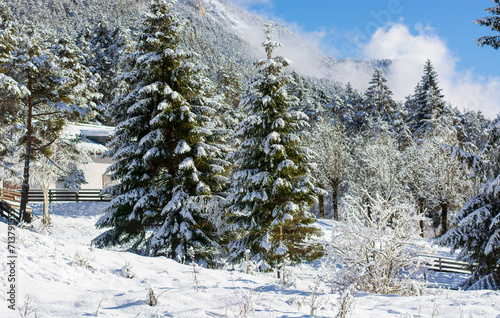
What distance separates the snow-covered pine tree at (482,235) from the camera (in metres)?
10.3

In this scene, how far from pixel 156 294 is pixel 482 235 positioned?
1157 cm

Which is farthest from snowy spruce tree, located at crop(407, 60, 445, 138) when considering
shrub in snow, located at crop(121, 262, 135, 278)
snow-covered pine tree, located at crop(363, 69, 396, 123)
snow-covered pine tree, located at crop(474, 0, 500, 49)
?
shrub in snow, located at crop(121, 262, 135, 278)

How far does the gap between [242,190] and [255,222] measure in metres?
1.49

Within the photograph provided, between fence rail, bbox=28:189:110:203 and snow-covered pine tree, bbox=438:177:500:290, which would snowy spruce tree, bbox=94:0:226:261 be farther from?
fence rail, bbox=28:189:110:203

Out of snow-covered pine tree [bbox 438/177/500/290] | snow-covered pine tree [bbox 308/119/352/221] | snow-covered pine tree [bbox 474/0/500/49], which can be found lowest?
snow-covered pine tree [bbox 438/177/500/290]

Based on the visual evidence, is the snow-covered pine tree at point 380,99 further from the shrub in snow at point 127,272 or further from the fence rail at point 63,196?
the shrub in snow at point 127,272

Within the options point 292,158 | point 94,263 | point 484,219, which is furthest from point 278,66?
point 94,263

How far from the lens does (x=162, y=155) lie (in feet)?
42.2

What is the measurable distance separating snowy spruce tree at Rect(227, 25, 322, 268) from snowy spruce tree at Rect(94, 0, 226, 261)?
1243mm

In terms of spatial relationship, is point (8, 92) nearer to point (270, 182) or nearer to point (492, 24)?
point (270, 182)

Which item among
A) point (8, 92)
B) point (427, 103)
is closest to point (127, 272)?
point (8, 92)

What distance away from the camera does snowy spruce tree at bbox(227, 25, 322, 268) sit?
44.7 ft

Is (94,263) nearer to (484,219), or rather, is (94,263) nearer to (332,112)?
(484,219)

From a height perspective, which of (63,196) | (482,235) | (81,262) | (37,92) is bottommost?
(482,235)
